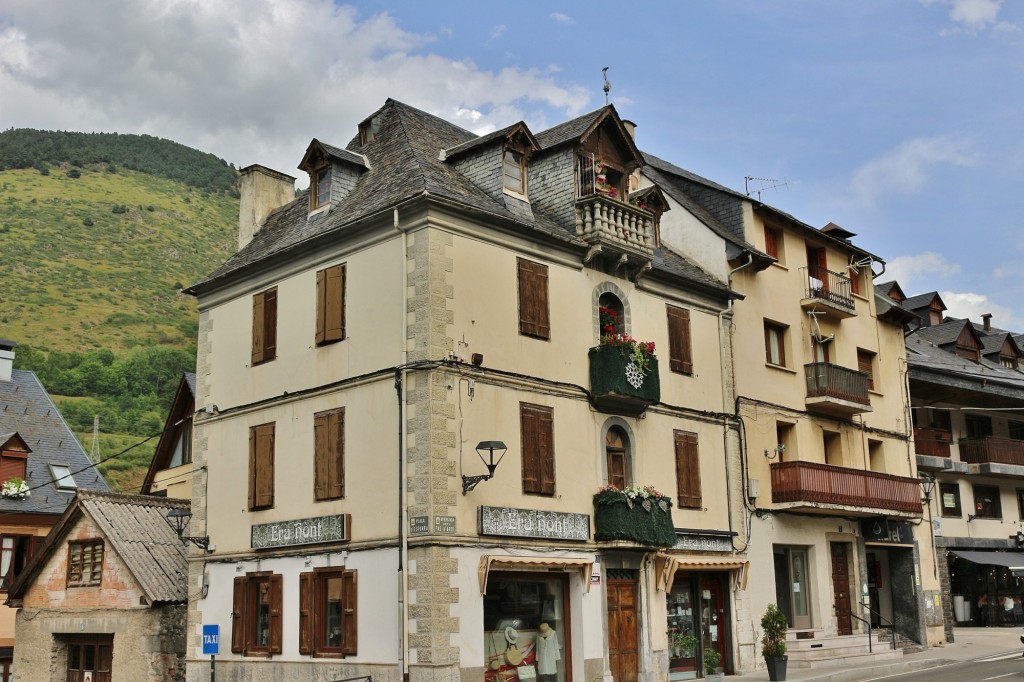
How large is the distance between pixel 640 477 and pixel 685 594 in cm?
387

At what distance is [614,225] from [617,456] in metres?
5.62

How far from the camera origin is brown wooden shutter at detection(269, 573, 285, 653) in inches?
970

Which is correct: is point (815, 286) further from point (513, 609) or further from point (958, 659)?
point (513, 609)

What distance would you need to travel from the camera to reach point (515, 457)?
23578mm

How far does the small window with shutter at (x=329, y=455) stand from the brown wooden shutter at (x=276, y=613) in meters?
2.26

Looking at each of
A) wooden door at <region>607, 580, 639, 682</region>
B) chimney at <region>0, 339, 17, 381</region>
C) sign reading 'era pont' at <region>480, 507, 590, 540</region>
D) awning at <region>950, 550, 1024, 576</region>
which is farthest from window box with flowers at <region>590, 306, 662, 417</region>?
chimney at <region>0, 339, 17, 381</region>

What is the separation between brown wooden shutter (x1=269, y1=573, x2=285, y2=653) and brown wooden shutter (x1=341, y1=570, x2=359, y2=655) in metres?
2.30

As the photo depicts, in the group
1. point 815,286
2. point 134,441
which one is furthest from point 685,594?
point 134,441

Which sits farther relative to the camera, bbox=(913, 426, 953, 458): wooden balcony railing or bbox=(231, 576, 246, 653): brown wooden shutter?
bbox=(913, 426, 953, 458): wooden balcony railing

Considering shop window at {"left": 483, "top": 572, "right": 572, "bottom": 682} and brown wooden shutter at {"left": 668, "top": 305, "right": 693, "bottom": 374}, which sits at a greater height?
brown wooden shutter at {"left": 668, "top": 305, "right": 693, "bottom": 374}

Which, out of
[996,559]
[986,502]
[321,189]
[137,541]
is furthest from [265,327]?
[986,502]

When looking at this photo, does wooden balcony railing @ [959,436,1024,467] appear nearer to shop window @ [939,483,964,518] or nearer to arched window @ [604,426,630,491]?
shop window @ [939,483,964,518]

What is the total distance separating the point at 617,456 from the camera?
26609mm

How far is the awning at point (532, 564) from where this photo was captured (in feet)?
72.9
